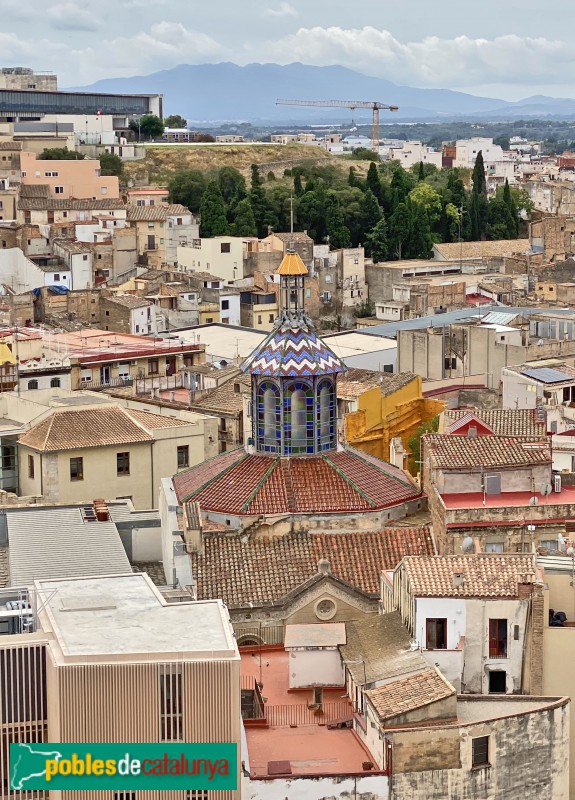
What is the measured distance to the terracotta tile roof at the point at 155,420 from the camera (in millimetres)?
45094

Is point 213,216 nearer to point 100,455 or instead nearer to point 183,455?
point 183,455

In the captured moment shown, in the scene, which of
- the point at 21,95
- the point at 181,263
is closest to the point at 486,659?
the point at 181,263

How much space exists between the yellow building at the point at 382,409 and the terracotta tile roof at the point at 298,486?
40.0 ft

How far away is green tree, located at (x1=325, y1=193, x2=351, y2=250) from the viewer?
101m

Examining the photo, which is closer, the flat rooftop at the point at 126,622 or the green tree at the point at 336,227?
the flat rooftop at the point at 126,622

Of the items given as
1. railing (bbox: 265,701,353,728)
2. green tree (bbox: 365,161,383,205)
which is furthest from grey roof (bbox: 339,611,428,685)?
green tree (bbox: 365,161,383,205)

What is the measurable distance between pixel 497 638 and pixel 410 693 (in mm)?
2236

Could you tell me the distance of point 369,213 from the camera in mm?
104938

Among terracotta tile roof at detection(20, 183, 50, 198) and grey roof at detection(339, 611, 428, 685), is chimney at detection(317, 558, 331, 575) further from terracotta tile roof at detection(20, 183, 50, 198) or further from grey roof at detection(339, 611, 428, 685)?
terracotta tile roof at detection(20, 183, 50, 198)

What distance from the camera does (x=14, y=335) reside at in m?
60.2

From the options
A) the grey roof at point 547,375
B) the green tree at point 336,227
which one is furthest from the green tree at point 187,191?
the grey roof at point 547,375

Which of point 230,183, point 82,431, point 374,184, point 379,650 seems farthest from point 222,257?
point 379,650

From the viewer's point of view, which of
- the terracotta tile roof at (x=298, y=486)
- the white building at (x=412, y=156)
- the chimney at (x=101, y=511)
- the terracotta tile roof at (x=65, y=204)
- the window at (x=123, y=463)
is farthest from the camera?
the white building at (x=412, y=156)

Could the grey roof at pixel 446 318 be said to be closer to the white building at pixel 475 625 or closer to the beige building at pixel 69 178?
the beige building at pixel 69 178
